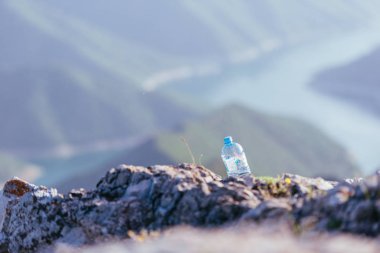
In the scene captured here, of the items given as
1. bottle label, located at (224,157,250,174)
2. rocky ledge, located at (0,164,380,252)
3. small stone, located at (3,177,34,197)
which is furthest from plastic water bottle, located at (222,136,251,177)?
small stone, located at (3,177,34,197)

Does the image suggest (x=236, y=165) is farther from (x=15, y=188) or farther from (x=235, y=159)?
(x=15, y=188)

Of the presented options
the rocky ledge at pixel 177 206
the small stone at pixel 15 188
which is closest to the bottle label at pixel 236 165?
the rocky ledge at pixel 177 206

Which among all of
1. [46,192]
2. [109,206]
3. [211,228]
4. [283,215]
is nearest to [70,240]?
[109,206]

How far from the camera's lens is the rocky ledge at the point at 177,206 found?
747 centimetres

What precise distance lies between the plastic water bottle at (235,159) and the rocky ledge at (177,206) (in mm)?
3371

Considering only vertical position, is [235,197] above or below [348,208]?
above

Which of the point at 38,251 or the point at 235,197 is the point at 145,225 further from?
the point at 38,251

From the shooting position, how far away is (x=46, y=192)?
35.3ft

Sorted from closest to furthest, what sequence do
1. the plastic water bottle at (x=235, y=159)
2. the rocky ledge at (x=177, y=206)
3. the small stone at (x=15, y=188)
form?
the rocky ledge at (x=177, y=206)
the small stone at (x=15, y=188)
the plastic water bottle at (x=235, y=159)

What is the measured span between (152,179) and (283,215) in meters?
2.18

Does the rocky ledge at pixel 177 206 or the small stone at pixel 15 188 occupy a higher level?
the small stone at pixel 15 188

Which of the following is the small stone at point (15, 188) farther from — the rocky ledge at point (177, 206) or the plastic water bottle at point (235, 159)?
the plastic water bottle at point (235, 159)

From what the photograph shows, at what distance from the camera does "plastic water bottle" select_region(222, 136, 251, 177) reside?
45.0 ft

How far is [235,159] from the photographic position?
47.0 ft
